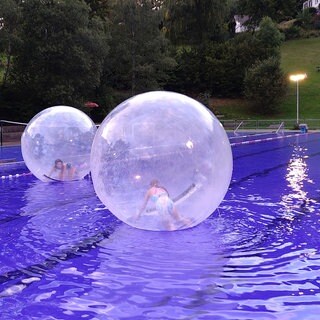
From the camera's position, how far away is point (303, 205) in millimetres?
7754

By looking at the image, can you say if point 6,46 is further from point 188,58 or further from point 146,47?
point 188,58

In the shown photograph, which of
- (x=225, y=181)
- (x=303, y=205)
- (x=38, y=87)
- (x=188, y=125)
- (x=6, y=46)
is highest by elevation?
(x=6, y=46)

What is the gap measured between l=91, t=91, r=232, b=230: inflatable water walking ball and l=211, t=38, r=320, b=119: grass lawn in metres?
38.2

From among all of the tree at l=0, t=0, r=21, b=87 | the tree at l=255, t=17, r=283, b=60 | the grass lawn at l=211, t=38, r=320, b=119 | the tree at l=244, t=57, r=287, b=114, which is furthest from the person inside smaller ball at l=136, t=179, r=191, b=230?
the tree at l=255, t=17, r=283, b=60

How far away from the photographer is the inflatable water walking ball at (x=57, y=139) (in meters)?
9.41

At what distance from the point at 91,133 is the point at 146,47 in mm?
27960

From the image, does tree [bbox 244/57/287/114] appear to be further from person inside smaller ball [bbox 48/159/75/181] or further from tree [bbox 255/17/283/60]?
person inside smaller ball [bbox 48/159/75/181]

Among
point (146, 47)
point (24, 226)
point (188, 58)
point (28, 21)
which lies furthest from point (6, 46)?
point (188, 58)

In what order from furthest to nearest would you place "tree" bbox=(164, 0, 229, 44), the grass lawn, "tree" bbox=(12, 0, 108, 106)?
"tree" bbox=(164, 0, 229, 44)
the grass lawn
"tree" bbox=(12, 0, 108, 106)

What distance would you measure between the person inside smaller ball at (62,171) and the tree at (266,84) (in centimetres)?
3623

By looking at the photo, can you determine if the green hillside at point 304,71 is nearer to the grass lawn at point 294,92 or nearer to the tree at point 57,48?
the grass lawn at point 294,92

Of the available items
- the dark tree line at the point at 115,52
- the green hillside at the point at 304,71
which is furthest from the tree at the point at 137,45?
the green hillside at the point at 304,71

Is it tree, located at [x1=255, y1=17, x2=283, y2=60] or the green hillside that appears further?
tree, located at [x1=255, y1=17, x2=283, y2=60]

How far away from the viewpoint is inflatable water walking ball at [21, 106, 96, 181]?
941 cm
